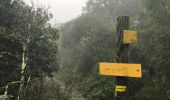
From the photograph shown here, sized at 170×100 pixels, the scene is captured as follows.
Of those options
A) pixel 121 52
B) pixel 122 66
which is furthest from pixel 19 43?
pixel 122 66

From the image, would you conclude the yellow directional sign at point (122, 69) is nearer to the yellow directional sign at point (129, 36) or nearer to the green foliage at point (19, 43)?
the yellow directional sign at point (129, 36)

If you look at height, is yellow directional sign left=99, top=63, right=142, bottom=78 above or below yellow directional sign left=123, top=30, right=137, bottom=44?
below

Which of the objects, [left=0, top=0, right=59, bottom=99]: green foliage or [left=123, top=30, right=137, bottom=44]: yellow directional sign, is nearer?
[left=123, top=30, right=137, bottom=44]: yellow directional sign

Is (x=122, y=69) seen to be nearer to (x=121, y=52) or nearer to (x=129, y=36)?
(x=121, y=52)

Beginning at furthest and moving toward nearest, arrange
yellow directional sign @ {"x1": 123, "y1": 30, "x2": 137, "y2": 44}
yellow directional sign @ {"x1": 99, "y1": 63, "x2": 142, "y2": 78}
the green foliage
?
1. the green foliage
2. yellow directional sign @ {"x1": 123, "y1": 30, "x2": 137, "y2": 44}
3. yellow directional sign @ {"x1": 99, "y1": 63, "x2": 142, "y2": 78}

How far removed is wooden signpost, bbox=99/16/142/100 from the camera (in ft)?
16.8

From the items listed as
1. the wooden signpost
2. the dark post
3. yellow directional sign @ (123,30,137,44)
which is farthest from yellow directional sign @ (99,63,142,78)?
yellow directional sign @ (123,30,137,44)

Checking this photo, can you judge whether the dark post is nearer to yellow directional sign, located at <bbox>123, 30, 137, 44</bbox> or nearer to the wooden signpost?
the wooden signpost

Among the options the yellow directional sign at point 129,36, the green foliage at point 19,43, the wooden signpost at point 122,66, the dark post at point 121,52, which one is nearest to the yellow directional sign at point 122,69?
the wooden signpost at point 122,66

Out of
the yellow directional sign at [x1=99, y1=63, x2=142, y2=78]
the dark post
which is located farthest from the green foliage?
the yellow directional sign at [x1=99, y1=63, x2=142, y2=78]

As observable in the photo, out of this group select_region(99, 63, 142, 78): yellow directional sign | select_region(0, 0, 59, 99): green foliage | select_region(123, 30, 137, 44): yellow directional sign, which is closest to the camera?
select_region(99, 63, 142, 78): yellow directional sign

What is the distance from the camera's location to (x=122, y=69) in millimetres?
5188

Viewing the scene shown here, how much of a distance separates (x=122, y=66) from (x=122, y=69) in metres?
0.06

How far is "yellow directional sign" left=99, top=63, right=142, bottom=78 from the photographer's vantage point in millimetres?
5047
